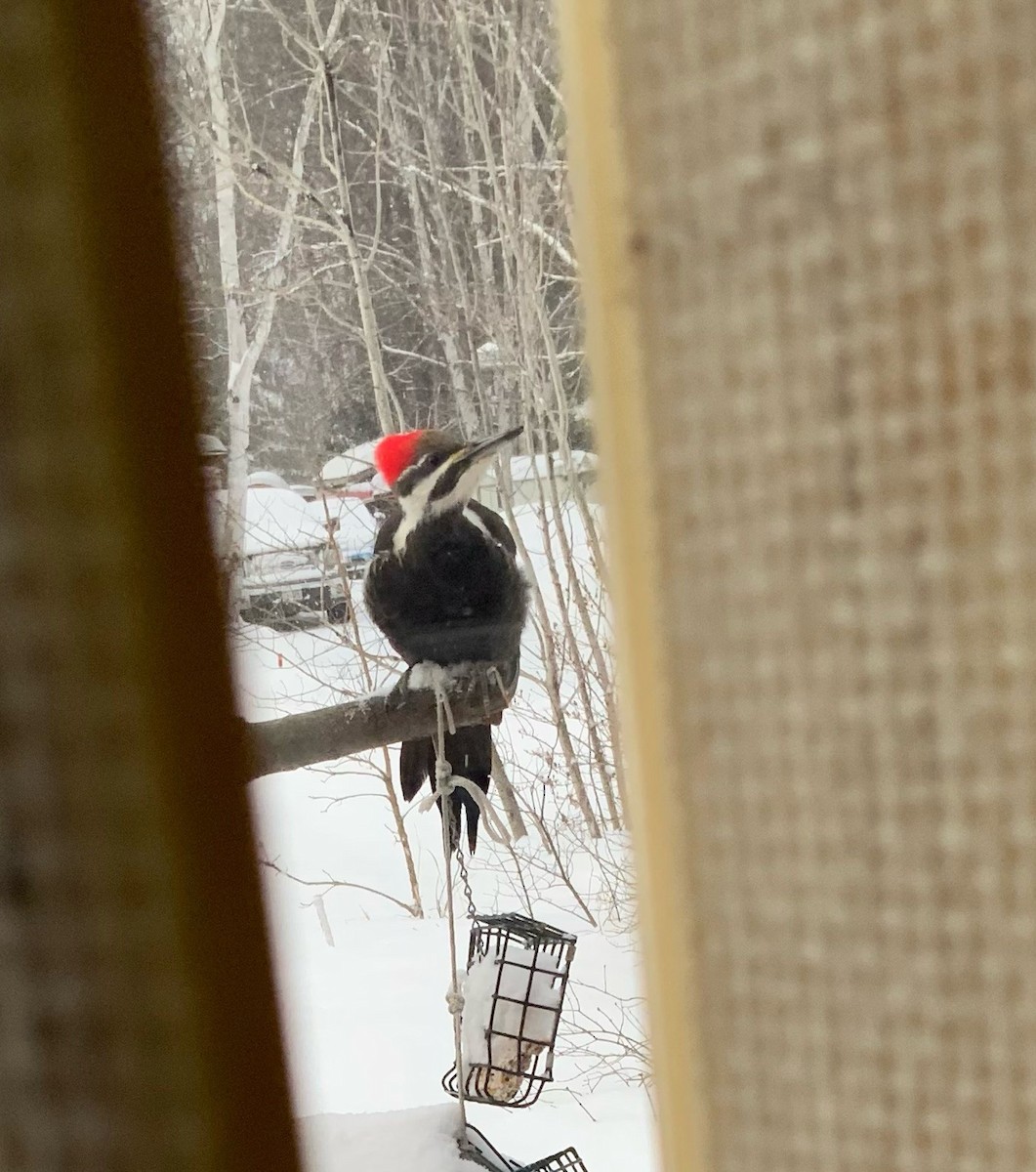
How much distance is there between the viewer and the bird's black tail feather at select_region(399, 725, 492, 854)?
1.06 m

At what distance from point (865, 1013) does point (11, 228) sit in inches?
9.4

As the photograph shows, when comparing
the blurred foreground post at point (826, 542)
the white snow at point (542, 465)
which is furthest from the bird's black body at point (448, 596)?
the blurred foreground post at point (826, 542)

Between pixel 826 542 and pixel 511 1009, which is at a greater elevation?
pixel 826 542

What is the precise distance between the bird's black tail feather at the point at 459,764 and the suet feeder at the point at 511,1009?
0.12 meters

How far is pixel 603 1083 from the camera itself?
1.14 m

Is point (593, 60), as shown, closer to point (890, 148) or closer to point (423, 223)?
point (890, 148)

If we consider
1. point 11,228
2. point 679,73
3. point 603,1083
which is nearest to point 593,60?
point 679,73

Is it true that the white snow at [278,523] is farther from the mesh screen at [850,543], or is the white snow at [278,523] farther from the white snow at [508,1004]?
the mesh screen at [850,543]

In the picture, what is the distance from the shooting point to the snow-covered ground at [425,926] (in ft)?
3.51

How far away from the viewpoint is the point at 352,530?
110 cm

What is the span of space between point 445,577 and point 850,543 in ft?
2.68

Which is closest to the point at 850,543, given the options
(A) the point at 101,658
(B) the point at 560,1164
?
(A) the point at 101,658

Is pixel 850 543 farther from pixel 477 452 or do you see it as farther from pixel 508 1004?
pixel 508 1004

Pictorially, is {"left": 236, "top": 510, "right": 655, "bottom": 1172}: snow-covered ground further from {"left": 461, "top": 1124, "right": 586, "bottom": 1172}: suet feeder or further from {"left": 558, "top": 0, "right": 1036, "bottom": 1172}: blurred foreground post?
{"left": 558, "top": 0, "right": 1036, "bottom": 1172}: blurred foreground post
